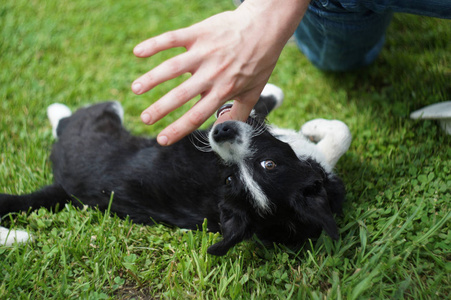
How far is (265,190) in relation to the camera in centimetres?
254

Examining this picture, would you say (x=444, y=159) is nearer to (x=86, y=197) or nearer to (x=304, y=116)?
(x=304, y=116)

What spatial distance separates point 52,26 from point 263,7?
13.1ft

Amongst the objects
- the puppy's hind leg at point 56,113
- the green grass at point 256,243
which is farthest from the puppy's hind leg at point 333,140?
the puppy's hind leg at point 56,113

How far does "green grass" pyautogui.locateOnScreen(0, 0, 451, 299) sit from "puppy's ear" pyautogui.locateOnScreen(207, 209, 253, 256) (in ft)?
0.56

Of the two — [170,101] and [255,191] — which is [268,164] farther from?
[170,101]

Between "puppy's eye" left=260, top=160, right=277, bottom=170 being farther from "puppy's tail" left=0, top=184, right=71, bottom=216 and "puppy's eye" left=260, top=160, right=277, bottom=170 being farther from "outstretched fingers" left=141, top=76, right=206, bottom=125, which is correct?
"puppy's tail" left=0, top=184, right=71, bottom=216

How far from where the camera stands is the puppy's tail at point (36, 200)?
2938mm

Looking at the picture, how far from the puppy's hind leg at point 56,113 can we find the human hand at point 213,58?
2308 millimetres

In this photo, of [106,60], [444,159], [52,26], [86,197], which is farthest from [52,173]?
[444,159]

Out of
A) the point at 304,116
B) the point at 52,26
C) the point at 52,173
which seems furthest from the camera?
the point at 52,26

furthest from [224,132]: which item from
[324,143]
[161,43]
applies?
[324,143]

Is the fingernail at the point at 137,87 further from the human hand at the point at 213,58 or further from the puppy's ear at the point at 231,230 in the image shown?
the puppy's ear at the point at 231,230

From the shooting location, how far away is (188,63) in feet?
6.74

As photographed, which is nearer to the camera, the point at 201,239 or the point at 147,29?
the point at 201,239
